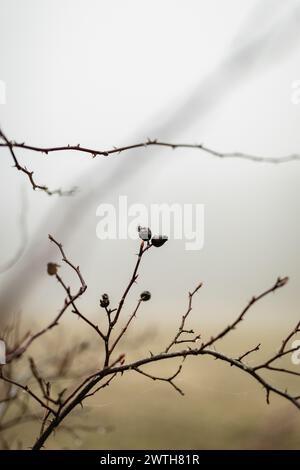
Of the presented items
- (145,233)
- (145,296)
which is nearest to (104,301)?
(145,296)

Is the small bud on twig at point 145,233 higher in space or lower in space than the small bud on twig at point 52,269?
higher

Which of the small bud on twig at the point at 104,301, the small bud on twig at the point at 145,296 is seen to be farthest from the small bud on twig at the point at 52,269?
the small bud on twig at the point at 145,296

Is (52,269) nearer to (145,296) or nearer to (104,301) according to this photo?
(104,301)

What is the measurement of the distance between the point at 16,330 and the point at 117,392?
27.1 feet

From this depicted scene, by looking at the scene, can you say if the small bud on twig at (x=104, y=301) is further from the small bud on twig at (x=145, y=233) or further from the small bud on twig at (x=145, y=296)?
the small bud on twig at (x=145, y=233)

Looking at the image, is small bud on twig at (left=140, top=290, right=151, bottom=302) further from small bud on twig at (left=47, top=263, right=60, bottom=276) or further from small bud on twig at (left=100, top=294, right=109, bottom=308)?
small bud on twig at (left=47, top=263, right=60, bottom=276)

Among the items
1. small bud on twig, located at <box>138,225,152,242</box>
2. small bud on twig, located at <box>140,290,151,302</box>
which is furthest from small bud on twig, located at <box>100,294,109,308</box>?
small bud on twig, located at <box>138,225,152,242</box>

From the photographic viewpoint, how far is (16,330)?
1874 mm

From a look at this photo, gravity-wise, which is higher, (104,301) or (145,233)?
(145,233)

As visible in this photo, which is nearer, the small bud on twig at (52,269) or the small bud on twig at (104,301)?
the small bud on twig at (52,269)

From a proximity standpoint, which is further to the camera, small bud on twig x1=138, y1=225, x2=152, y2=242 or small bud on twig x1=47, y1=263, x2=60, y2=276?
small bud on twig x1=138, y1=225, x2=152, y2=242

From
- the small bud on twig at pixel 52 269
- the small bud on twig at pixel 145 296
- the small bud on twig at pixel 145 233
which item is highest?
the small bud on twig at pixel 145 233
